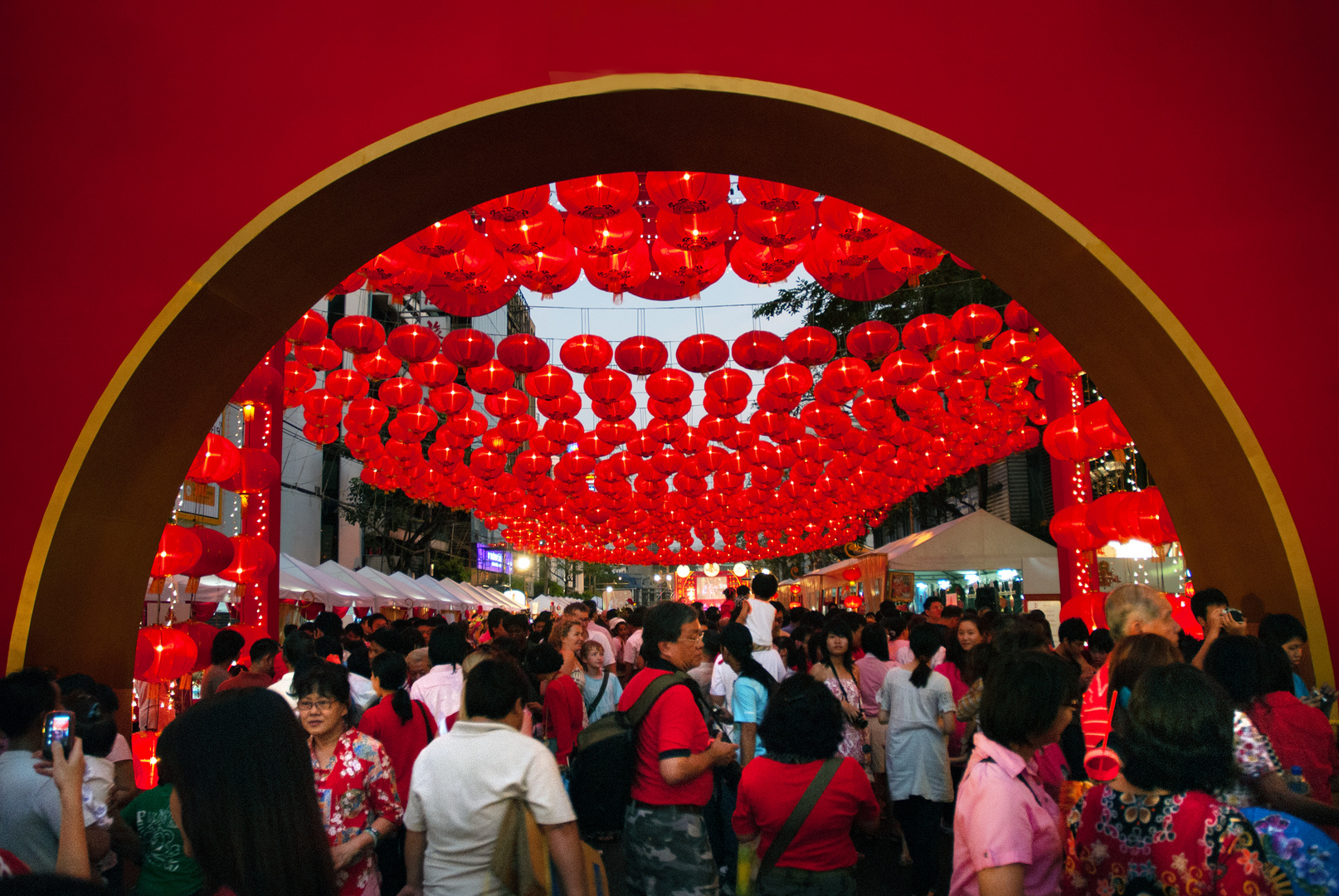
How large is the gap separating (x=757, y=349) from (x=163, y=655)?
5.70m

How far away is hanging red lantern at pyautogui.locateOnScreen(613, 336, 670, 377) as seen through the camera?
393 inches

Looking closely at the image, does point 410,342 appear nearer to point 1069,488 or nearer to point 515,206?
point 515,206

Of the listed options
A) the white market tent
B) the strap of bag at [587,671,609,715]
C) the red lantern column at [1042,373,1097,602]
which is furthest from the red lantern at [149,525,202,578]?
the white market tent

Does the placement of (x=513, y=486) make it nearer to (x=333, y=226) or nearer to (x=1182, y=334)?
(x=333, y=226)

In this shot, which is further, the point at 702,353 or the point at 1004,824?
the point at 702,353

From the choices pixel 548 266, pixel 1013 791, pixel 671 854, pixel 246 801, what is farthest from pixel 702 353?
pixel 246 801

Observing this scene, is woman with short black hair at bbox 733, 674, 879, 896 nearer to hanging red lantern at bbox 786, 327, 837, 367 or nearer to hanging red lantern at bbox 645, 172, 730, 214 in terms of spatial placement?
hanging red lantern at bbox 645, 172, 730, 214

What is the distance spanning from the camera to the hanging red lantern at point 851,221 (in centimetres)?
621

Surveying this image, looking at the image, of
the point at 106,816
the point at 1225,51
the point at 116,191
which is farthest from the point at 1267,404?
the point at 116,191

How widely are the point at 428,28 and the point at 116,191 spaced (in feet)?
5.39

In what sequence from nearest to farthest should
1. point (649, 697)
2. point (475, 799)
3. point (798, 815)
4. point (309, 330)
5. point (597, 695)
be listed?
1. point (475, 799)
2. point (798, 815)
3. point (649, 697)
4. point (597, 695)
5. point (309, 330)

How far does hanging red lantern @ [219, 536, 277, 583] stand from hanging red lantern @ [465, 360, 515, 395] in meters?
2.78

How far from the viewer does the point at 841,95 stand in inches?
173

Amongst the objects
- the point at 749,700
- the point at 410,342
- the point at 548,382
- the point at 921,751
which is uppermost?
the point at 410,342
